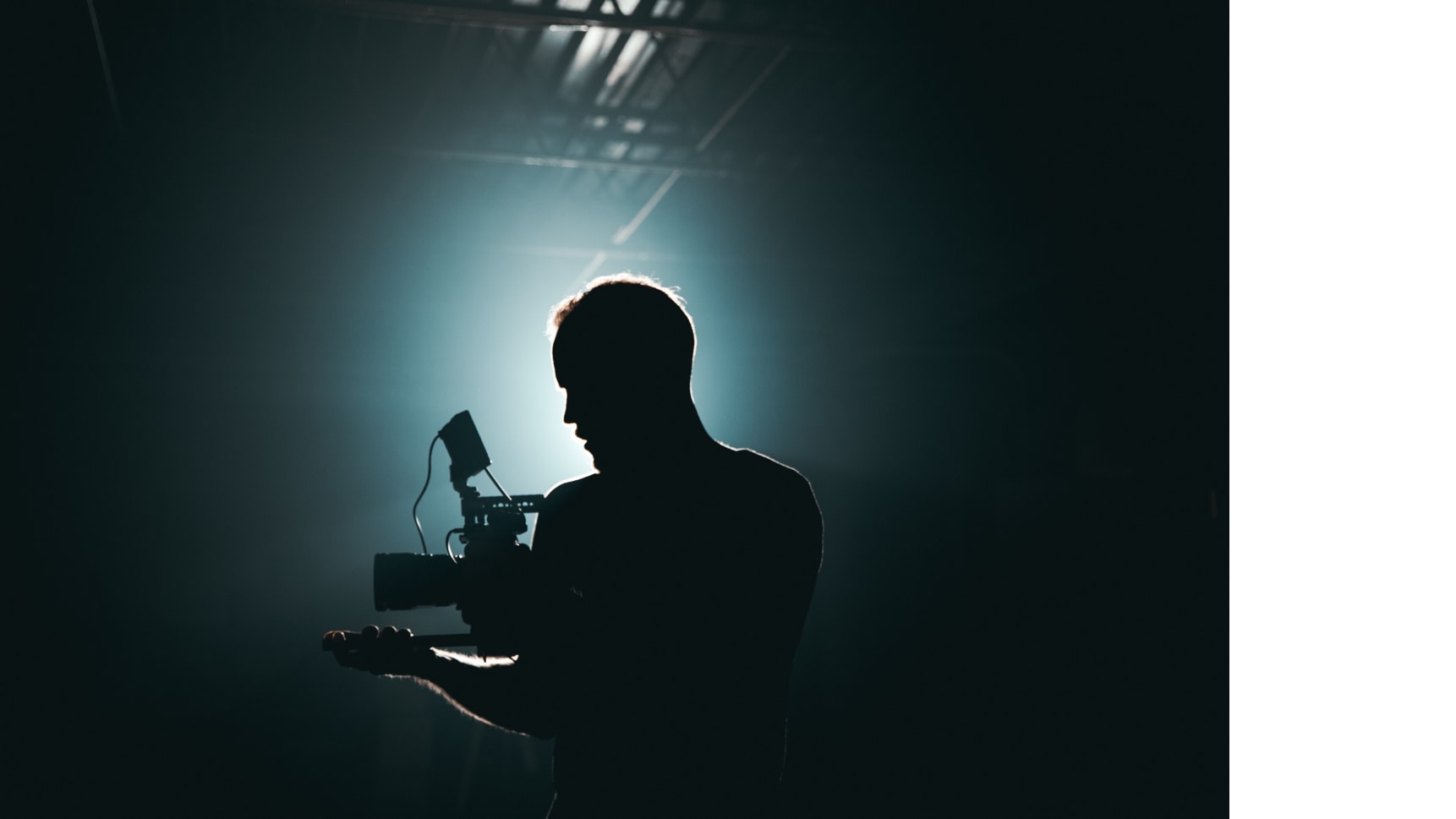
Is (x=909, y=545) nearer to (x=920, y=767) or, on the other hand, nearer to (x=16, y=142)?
(x=920, y=767)

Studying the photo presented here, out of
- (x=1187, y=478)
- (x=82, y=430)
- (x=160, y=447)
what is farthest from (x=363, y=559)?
(x=1187, y=478)

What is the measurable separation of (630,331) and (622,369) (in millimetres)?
53

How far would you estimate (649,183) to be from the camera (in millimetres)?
7387

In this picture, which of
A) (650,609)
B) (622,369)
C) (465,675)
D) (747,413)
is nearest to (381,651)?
(465,675)

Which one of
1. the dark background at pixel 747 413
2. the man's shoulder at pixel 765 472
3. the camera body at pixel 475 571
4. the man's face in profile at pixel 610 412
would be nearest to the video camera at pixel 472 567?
the camera body at pixel 475 571

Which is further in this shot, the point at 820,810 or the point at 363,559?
the point at 363,559

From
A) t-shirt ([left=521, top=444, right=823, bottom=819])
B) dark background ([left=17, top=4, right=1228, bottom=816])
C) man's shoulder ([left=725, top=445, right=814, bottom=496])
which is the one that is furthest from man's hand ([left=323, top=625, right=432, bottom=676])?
Answer: dark background ([left=17, top=4, right=1228, bottom=816])

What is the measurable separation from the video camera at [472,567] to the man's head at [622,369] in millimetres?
134

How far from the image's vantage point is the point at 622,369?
135cm

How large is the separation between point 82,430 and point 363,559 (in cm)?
248

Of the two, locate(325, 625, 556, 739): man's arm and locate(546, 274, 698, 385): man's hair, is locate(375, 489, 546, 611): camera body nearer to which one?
locate(325, 625, 556, 739): man's arm

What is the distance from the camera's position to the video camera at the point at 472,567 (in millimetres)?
1210

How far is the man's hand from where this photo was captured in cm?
130

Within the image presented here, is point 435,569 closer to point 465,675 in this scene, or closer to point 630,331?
point 465,675
